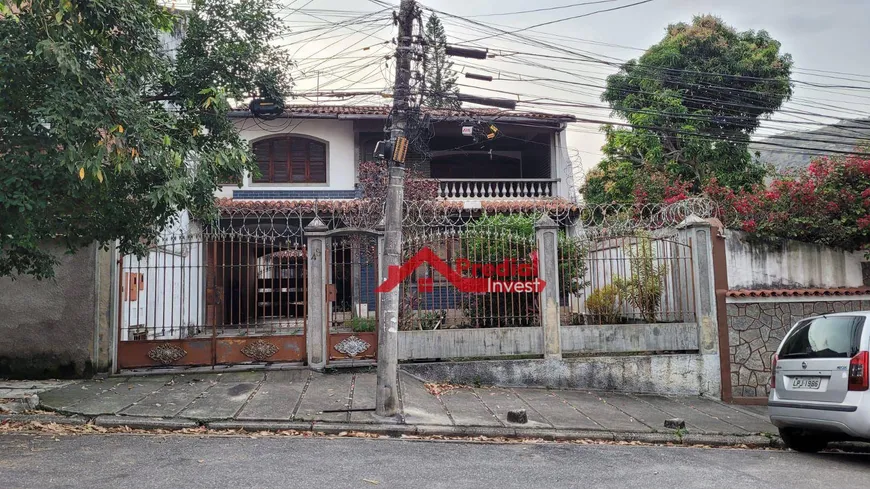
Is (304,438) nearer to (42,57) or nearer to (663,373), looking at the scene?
(42,57)

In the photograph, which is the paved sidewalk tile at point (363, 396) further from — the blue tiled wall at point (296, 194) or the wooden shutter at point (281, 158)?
the wooden shutter at point (281, 158)

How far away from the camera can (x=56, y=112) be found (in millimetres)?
5691

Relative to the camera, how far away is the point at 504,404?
8445 mm

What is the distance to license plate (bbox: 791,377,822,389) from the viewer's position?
20.4ft

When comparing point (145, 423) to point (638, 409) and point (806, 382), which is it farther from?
point (806, 382)

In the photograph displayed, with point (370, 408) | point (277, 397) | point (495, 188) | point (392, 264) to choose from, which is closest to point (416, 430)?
point (370, 408)

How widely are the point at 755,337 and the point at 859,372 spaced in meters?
4.31

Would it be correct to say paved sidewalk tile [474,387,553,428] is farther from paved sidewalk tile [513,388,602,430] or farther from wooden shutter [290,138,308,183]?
wooden shutter [290,138,308,183]

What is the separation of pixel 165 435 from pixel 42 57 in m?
3.93

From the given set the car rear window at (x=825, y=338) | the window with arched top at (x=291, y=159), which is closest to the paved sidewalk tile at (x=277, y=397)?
the car rear window at (x=825, y=338)

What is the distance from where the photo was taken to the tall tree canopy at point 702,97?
1869 cm

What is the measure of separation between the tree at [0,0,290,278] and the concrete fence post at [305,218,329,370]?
6.25ft

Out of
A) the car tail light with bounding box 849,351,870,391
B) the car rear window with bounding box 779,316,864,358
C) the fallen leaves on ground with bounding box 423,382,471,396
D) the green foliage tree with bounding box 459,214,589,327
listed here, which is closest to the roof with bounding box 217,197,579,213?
the green foliage tree with bounding box 459,214,589,327

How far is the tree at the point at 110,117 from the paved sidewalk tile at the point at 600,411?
5.46 meters
